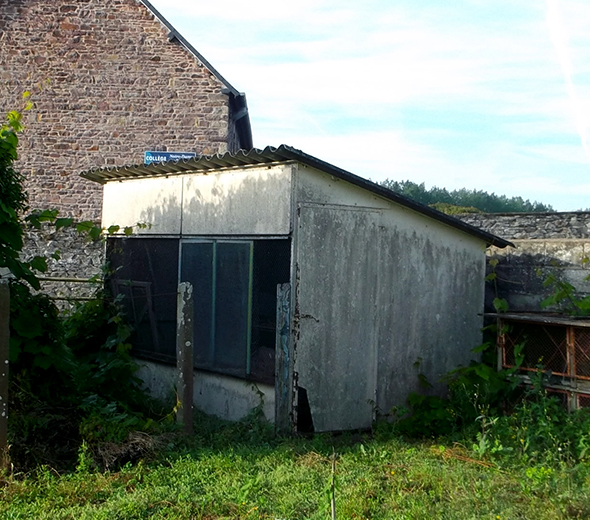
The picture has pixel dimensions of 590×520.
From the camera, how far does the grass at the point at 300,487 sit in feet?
16.6

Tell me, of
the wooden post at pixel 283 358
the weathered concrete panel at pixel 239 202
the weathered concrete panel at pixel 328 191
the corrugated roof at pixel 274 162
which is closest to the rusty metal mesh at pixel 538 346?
the corrugated roof at pixel 274 162

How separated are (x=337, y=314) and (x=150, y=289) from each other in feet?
10.0

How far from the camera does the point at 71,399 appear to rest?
23.0ft

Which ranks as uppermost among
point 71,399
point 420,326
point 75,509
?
point 420,326

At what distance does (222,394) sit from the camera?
8320 mm

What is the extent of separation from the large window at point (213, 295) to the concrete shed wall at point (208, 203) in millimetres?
190

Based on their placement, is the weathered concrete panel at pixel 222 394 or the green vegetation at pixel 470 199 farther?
the green vegetation at pixel 470 199

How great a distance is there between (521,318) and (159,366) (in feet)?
15.2

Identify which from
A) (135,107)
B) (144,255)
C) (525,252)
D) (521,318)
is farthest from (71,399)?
(135,107)

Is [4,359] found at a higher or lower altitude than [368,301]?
lower

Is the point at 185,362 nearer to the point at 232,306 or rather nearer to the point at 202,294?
the point at 232,306

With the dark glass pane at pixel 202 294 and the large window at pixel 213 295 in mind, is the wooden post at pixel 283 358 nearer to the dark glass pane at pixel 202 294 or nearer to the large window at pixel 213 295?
the large window at pixel 213 295

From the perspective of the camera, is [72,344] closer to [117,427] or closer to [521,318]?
[117,427]

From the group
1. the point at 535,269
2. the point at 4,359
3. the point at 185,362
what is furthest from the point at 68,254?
the point at 535,269
